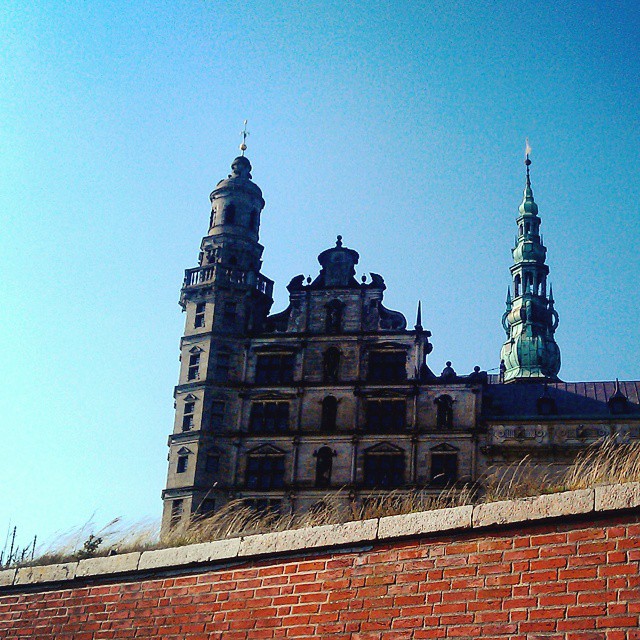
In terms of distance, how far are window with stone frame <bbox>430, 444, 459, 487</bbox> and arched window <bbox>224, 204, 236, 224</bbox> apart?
54.7 ft

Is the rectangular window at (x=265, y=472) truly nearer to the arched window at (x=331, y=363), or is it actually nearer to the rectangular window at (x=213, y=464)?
the rectangular window at (x=213, y=464)

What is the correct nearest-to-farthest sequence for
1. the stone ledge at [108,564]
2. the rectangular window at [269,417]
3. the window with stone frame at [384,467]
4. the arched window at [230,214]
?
the stone ledge at [108,564]
the window with stone frame at [384,467]
the rectangular window at [269,417]
the arched window at [230,214]

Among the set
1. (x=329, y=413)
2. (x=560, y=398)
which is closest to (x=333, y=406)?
(x=329, y=413)

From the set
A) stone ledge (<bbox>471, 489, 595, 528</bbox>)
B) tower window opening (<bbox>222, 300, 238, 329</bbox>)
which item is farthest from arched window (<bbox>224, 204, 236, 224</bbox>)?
stone ledge (<bbox>471, 489, 595, 528</bbox>)

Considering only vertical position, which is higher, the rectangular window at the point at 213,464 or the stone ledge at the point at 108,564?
the rectangular window at the point at 213,464

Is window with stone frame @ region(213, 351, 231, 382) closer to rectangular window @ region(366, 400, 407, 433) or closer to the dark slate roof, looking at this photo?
rectangular window @ region(366, 400, 407, 433)

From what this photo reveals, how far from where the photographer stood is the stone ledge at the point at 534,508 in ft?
29.2

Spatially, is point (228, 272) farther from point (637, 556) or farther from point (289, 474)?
point (637, 556)

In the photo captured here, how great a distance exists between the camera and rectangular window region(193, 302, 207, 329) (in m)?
49.9

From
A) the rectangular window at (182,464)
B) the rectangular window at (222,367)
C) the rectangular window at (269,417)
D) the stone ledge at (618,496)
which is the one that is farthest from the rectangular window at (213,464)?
the stone ledge at (618,496)

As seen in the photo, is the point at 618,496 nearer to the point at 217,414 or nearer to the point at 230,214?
the point at 217,414

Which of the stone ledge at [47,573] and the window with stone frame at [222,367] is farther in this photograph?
the window with stone frame at [222,367]

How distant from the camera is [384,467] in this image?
45.8 m

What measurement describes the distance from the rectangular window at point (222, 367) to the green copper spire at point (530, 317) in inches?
1233
